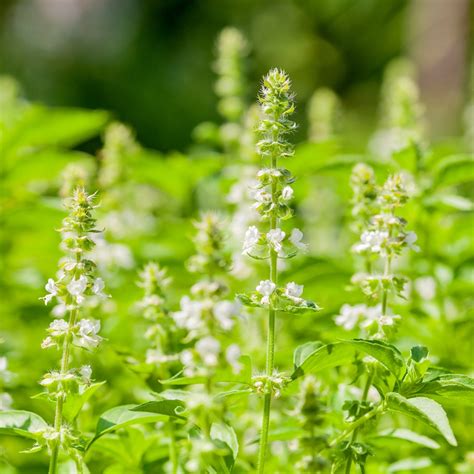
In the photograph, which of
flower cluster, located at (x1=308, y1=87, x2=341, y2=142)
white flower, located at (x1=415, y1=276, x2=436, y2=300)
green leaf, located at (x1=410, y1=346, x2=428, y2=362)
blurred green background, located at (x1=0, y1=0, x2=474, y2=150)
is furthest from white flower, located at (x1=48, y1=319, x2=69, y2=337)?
blurred green background, located at (x1=0, y1=0, x2=474, y2=150)

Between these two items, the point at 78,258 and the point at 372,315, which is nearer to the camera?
the point at 78,258

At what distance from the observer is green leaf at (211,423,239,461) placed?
2.09 metres

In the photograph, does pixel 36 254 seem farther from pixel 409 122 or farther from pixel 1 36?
pixel 1 36

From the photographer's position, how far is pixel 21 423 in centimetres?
218

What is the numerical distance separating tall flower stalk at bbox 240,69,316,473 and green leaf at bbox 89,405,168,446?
265 mm

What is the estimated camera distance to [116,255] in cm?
365

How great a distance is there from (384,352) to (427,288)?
1.57 meters

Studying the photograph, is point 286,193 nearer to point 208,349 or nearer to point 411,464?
point 208,349

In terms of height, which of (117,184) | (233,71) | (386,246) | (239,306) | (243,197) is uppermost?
(233,71)

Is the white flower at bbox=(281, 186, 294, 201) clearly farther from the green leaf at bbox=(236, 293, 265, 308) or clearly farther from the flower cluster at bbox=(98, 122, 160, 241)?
the flower cluster at bbox=(98, 122, 160, 241)

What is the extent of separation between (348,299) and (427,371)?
43.5 inches

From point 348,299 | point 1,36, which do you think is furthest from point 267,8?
point 348,299

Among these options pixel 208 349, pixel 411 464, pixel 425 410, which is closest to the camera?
pixel 208 349

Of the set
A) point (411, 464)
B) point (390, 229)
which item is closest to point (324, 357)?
point (390, 229)
